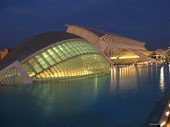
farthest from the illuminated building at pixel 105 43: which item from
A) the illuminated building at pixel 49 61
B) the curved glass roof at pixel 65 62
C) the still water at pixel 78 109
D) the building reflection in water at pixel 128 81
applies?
the still water at pixel 78 109

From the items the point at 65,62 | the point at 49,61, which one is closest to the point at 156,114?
the point at 49,61

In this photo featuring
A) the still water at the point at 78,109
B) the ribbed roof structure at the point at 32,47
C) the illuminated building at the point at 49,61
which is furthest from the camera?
the ribbed roof structure at the point at 32,47

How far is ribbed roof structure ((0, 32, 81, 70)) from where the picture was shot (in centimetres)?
3098

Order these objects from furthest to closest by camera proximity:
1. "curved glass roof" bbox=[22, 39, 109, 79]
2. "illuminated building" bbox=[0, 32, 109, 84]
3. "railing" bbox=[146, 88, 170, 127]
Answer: "curved glass roof" bbox=[22, 39, 109, 79]
"illuminated building" bbox=[0, 32, 109, 84]
"railing" bbox=[146, 88, 170, 127]

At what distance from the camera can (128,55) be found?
83.1 m

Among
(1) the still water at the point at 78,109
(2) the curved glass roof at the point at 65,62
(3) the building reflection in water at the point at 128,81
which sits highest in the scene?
(2) the curved glass roof at the point at 65,62

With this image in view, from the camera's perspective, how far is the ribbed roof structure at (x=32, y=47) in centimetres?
3098

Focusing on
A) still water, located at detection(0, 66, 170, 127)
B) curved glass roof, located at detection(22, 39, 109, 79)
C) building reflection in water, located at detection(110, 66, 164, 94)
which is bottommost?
building reflection in water, located at detection(110, 66, 164, 94)

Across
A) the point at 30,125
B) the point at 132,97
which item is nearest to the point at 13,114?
the point at 30,125

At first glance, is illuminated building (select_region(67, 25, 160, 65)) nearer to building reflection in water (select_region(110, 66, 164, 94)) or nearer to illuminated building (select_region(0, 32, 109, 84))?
building reflection in water (select_region(110, 66, 164, 94))

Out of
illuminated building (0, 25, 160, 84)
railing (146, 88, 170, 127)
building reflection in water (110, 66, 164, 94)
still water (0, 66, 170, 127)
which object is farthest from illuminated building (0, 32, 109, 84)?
railing (146, 88, 170, 127)

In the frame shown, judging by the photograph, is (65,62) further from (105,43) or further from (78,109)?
(105,43)

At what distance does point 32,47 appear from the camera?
3316cm

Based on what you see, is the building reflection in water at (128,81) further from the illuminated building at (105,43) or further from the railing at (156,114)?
the illuminated building at (105,43)
